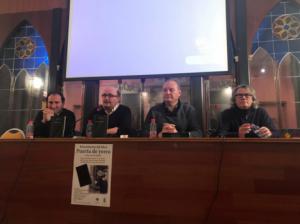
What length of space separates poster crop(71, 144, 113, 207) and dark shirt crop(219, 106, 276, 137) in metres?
0.91

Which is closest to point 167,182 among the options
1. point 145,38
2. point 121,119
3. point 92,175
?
point 92,175

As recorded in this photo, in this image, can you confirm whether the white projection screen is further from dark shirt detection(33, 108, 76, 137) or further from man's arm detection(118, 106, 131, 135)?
dark shirt detection(33, 108, 76, 137)

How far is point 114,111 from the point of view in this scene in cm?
212

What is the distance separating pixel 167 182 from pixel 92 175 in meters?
0.32

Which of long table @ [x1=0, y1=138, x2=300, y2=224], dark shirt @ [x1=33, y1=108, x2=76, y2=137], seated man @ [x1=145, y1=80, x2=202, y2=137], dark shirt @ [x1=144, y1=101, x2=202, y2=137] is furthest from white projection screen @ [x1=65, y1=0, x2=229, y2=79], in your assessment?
long table @ [x1=0, y1=138, x2=300, y2=224]

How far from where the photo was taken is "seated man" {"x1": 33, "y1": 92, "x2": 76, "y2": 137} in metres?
1.54

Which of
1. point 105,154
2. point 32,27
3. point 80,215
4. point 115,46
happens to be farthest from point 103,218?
point 32,27

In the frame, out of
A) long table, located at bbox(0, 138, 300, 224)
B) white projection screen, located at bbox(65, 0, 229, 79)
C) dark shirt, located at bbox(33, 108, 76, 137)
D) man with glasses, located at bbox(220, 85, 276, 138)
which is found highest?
white projection screen, located at bbox(65, 0, 229, 79)

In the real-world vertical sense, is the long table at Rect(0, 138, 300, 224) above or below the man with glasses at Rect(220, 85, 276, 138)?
below

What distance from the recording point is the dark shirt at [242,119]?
6.12ft

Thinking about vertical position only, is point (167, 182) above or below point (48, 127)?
below

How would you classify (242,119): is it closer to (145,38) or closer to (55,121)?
(145,38)

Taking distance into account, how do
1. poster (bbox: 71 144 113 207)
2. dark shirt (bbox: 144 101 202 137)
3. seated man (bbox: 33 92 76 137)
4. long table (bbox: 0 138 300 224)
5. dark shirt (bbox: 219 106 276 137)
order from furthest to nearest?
dark shirt (bbox: 144 101 202 137) < dark shirt (bbox: 219 106 276 137) < seated man (bbox: 33 92 76 137) < poster (bbox: 71 144 113 207) < long table (bbox: 0 138 300 224)

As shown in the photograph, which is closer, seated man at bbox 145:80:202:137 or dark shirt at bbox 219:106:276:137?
dark shirt at bbox 219:106:276:137
